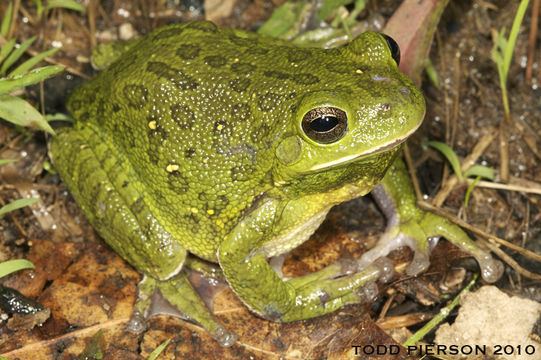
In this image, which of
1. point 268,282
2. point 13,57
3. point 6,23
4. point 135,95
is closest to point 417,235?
point 268,282

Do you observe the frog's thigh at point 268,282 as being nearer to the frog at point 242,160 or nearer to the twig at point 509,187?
the frog at point 242,160

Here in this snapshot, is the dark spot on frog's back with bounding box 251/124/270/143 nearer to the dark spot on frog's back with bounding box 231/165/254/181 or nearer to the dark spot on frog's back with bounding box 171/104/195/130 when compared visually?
the dark spot on frog's back with bounding box 231/165/254/181

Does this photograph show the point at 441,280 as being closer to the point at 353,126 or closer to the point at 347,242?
the point at 347,242

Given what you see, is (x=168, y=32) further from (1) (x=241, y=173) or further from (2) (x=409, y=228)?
(2) (x=409, y=228)

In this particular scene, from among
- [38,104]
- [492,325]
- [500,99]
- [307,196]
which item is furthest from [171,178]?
[500,99]

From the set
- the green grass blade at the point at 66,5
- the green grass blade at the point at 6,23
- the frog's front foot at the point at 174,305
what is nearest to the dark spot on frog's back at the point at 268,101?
the frog's front foot at the point at 174,305

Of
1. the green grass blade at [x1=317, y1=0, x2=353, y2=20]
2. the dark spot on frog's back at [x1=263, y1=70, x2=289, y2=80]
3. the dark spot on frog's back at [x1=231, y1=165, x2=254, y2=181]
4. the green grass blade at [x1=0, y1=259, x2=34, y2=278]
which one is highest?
the dark spot on frog's back at [x1=263, y1=70, x2=289, y2=80]

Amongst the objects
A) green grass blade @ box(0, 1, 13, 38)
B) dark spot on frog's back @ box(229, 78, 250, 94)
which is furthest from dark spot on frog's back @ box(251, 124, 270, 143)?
green grass blade @ box(0, 1, 13, 38)
